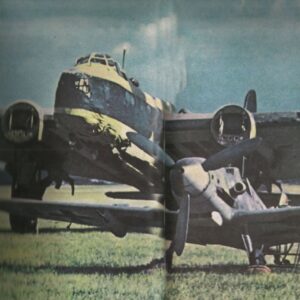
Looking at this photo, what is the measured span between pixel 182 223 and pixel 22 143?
1438 millimetres

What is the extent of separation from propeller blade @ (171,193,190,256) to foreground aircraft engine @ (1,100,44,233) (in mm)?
1148

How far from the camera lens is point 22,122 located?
20.0 ft

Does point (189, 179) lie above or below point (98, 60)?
below

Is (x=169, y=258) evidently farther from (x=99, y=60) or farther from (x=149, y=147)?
(x=99, y=60)

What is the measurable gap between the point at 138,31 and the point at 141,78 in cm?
38

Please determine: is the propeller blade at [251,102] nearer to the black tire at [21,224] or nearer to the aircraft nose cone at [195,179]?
the aircraft nose cone at [195,179]

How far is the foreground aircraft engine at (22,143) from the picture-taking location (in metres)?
6.06

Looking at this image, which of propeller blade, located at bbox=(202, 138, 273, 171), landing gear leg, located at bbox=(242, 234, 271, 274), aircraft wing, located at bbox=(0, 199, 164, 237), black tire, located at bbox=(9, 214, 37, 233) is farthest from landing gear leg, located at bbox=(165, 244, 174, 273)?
black tire, located at bbox=(9, 214, 37, 233)

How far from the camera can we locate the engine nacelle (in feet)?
20.7

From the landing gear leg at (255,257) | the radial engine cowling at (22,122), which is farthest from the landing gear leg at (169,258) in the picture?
the radial engine cowling at (22,122)

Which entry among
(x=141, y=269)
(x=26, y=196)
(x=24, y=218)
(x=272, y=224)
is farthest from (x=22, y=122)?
(x=272, y=224)

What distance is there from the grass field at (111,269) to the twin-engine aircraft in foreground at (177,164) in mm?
90

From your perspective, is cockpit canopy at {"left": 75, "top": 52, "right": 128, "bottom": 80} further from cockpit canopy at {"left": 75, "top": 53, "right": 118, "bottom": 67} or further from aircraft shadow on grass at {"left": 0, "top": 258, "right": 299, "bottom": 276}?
aircraft shadow on grass at {"left": 0, "top": 258, "right": 299, "bottom": 276}

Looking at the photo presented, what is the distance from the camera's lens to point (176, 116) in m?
6.42
